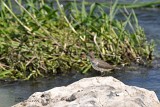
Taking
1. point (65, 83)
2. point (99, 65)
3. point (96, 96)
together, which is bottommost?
point (65, 83)

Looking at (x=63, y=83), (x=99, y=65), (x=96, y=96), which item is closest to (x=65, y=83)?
(x=63, y=83)

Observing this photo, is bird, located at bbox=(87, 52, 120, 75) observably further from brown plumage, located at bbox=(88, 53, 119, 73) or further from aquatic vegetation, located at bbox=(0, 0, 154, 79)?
aquatic vegetation, located at bbox=(0, 0, 154, 79)

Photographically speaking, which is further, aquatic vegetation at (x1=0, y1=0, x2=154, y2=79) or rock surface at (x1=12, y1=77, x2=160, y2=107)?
aquatic vegetation at (x1=0, y1=0, x2=154, y2=79)

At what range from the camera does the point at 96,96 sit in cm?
460

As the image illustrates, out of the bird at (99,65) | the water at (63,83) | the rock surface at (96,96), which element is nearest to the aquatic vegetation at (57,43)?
the water at (63,83)

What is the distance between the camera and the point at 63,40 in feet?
26.8

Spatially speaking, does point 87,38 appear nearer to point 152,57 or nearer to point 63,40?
point 63,40

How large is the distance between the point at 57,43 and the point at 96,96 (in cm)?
347

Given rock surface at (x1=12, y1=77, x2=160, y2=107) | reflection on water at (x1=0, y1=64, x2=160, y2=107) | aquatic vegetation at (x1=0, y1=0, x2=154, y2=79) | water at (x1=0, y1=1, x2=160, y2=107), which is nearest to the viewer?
rock surface at (x1=12, y1=77, x2=160, y2=107)

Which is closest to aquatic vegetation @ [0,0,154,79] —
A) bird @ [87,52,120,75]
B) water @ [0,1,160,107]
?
water @ [0,1,160,107]

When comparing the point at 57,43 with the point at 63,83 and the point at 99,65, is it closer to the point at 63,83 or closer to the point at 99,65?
the point at 63,83

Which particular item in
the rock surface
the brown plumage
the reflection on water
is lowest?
the reflection on water

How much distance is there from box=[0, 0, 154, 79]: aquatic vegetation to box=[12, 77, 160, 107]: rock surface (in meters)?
2.79

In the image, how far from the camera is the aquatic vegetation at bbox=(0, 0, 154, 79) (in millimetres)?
7855
